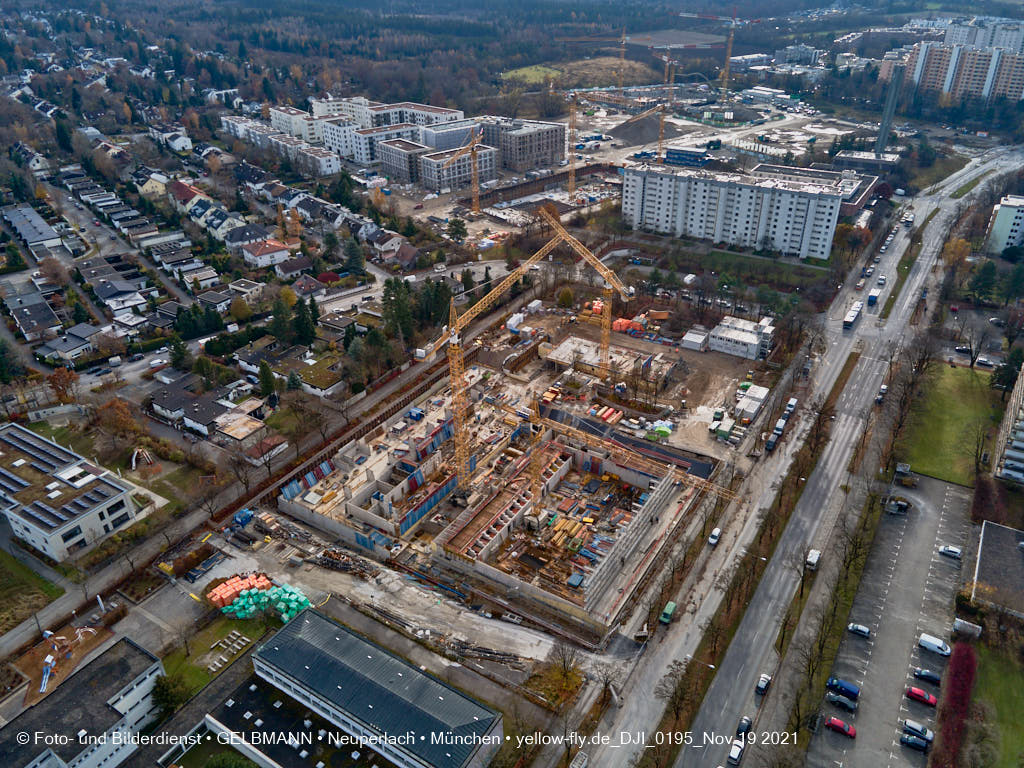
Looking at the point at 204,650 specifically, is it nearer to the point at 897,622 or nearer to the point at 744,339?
the point at 897,622

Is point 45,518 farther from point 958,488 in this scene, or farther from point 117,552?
point 958,488

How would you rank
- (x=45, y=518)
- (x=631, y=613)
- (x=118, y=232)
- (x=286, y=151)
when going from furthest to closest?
(x=286, y=151), (x=118, y=232), (x=45, y=518), (x=631, y=613)

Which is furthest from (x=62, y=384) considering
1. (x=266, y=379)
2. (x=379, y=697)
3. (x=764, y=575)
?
(x=764, y=575)

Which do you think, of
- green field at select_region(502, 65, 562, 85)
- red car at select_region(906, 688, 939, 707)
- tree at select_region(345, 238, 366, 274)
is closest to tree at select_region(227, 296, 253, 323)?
tree at select_region(345, 238, 366, 274)

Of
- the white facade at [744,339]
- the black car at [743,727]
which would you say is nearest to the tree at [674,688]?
the black car at [743,727]

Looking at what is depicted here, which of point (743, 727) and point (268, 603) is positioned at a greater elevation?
point (268, 603)

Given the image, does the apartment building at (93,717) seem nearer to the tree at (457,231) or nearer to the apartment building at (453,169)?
the tree at (457,231)

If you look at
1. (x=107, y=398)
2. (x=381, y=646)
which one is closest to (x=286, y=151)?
(x=107, y=398)
